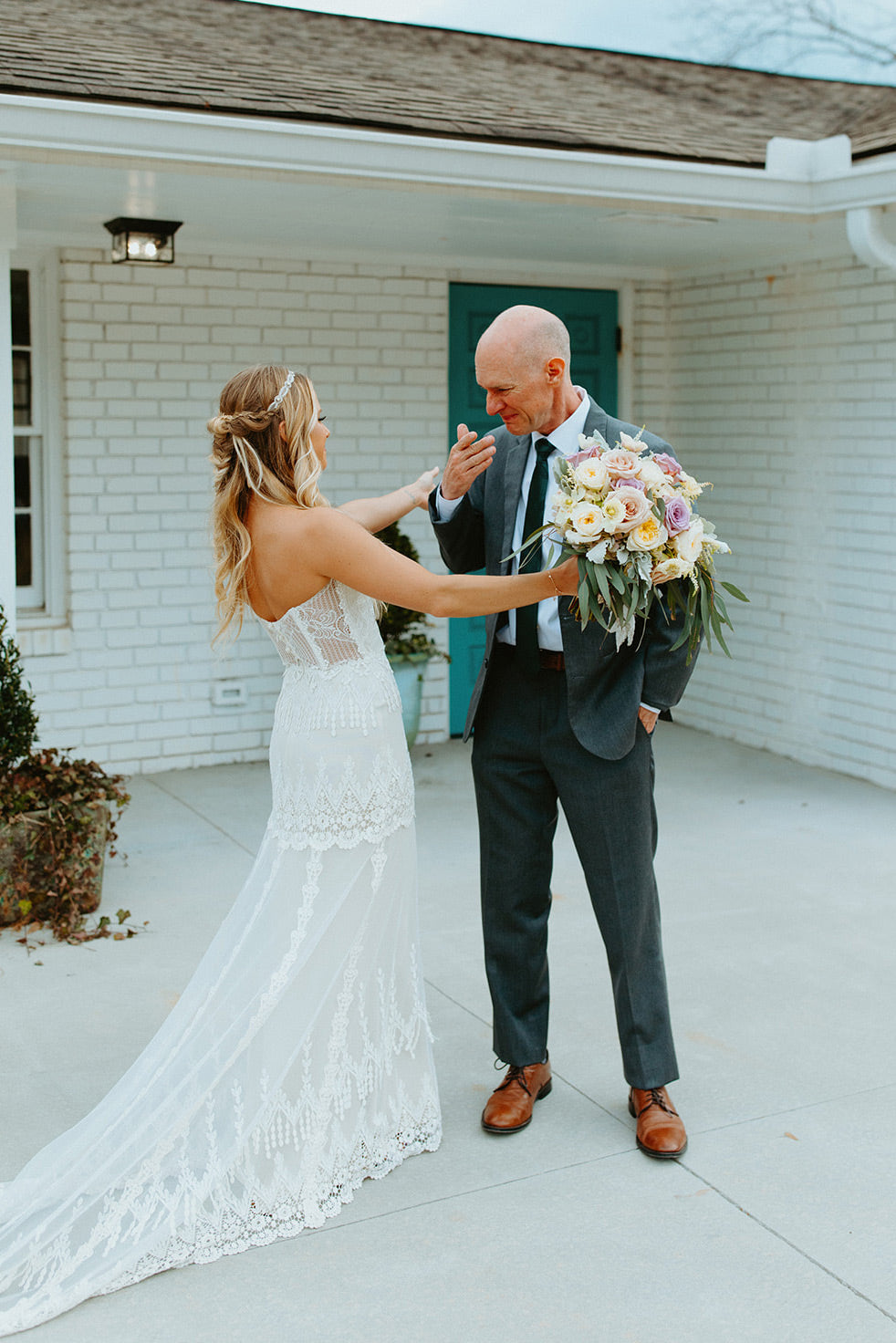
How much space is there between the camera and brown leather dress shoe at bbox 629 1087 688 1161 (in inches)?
130

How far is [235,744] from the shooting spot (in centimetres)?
748

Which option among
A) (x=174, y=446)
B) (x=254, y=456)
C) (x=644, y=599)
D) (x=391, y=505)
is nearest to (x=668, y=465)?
(x=644, y=599)

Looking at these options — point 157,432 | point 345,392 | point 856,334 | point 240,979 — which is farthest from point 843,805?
point 240,979

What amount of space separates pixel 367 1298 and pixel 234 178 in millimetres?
4038

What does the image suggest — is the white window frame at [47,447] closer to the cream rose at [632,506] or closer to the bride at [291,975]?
the bride at [291,975]

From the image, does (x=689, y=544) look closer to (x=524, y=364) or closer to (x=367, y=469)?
(x=524, y=364)

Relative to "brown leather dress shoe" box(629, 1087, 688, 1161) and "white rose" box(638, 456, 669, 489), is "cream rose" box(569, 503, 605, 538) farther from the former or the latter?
"brown leather dress shoe" box(629, 1087, 688, 1161)

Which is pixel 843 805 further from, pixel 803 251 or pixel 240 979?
pixel 240 979

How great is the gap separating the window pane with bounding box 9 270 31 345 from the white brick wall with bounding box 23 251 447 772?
29 cm

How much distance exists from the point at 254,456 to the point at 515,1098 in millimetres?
1692

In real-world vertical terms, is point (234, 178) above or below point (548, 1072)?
above

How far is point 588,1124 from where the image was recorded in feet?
11.5

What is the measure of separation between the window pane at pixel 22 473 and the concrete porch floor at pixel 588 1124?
2.00m

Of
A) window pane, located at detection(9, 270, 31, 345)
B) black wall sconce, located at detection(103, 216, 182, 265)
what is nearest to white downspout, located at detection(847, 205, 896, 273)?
black wall sconce, located at detection(103, 216, 182, 265)
